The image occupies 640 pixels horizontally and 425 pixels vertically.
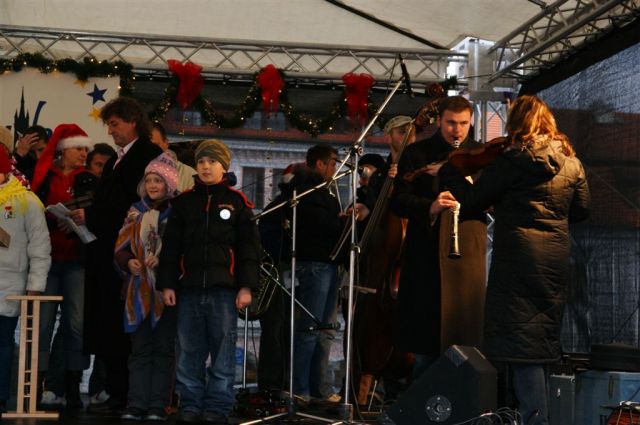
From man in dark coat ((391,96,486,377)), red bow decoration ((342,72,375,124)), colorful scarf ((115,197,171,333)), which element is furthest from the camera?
red bow decoration ((342,72,375,124))

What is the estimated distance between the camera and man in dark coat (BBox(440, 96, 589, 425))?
454cm

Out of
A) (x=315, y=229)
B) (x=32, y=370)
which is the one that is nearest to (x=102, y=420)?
(x=32, y=370)

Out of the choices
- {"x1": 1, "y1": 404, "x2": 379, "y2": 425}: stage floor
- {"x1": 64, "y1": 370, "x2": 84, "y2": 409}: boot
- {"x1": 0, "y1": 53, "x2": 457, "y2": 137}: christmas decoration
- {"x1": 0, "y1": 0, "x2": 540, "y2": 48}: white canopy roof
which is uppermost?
{"x1": 0, "y1": 0, "x2": 540, "y2": 48}: white canopy roof

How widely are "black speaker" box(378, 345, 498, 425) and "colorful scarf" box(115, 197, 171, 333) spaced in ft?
6.91

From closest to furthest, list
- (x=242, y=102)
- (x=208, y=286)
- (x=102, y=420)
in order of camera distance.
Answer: (x=208, y=286), (x=102, y=420), (x=242, y=102)

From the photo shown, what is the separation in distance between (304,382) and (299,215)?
122 centimetres

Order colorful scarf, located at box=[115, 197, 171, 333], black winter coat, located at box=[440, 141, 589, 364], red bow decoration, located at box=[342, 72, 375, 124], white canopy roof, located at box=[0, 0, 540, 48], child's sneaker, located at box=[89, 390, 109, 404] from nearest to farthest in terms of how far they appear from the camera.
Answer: black winter coat, located at box=[440, 141, 589, 364] < colorful scarf, located at box=[115, 197, 171, 333] < child's sneaker, located at box=[89, 390, 109, 404] < white canopy roof, located at box=[0, 0, 540, 48] < red bow decoration, located at box=[342, 72, 375, 124]

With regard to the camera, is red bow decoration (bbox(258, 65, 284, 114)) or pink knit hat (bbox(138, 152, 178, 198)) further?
red bow decoration (bbox(258, 65, 284, 114))

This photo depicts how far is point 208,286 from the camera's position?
19.7 feet

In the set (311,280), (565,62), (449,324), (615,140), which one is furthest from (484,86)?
(449,324)

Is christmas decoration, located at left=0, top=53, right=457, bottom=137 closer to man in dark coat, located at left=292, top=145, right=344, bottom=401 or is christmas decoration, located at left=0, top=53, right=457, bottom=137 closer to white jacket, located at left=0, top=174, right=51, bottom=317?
man in dark coat, located at left=292, top=145, right=344, bottom=401

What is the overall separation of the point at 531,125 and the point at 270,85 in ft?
19.1

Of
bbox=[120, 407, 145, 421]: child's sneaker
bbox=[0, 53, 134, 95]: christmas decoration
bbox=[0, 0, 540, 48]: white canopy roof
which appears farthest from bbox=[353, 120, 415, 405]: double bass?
bbox=[0, 53, 134, 95]: christmas decoration

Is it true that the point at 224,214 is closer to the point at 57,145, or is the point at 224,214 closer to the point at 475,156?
the point at 475,156
